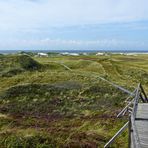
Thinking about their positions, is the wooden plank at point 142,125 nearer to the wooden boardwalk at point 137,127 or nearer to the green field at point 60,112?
the wooden boardwalk at point 137,127

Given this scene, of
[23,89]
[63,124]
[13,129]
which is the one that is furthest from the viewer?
[23,89]

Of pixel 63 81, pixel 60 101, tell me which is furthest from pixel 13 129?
pixel 63 81

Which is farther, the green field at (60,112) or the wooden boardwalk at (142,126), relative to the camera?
the green field at (60,112)

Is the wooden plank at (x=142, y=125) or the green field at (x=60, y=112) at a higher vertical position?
the wooden plank at (x=142, y=125)

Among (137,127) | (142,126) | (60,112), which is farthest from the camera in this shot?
(60,112)

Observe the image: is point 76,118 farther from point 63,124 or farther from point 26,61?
point 26,61

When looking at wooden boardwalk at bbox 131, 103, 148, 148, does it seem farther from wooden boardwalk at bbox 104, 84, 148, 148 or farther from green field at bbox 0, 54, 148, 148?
green field at bbox 0, 54, 148, 148

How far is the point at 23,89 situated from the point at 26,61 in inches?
820

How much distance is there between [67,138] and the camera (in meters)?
22.0

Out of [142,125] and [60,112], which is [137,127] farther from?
[60,112]

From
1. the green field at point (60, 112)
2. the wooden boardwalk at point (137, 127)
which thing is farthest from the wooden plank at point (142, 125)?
the green field at point (60, 112)

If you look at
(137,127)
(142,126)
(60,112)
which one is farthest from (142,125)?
(60,112)

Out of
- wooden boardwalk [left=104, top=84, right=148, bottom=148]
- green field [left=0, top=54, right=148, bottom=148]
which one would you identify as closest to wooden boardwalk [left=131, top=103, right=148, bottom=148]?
wooden boardwalk [left=104, top=84, right=148, bottom=148]

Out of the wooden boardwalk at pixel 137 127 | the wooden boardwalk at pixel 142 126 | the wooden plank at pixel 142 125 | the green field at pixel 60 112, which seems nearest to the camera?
the wooden boardwalk at pixel 137 127
